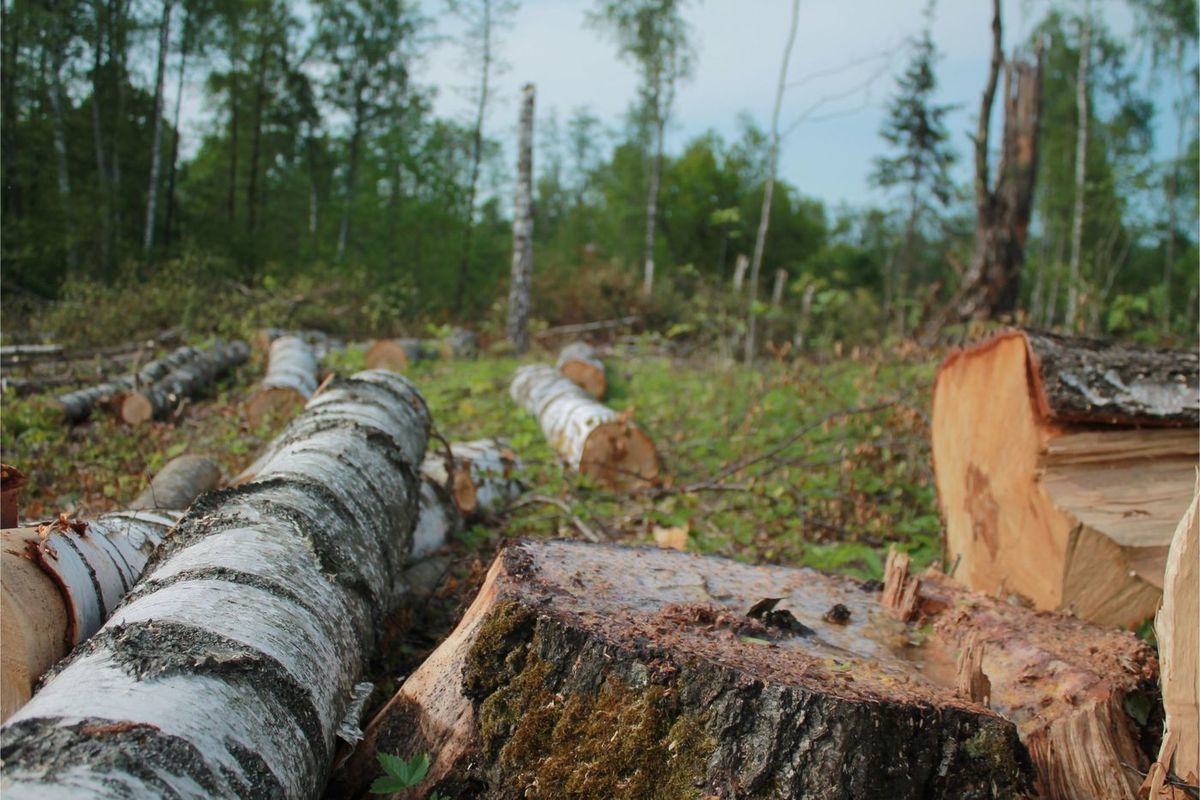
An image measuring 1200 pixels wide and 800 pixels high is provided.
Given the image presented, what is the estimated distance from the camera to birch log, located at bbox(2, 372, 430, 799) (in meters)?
1.26

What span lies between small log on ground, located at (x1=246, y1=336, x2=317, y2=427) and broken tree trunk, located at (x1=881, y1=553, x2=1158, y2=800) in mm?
5599

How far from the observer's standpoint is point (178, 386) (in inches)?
301

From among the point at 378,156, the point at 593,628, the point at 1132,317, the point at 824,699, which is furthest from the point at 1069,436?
the point at 378,156

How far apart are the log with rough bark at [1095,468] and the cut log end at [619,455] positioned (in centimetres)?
261

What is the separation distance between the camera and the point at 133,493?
4570 mm

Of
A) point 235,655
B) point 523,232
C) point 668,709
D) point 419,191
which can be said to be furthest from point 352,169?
point 668,709

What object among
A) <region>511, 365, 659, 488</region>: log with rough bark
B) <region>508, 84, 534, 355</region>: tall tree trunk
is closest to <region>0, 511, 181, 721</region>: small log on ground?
<region>511, 365, 659, 488</region>: log with rough bark

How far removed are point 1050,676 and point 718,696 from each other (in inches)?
39.3

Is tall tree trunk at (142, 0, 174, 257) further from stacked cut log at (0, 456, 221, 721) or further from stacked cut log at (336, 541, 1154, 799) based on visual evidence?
stacked cut log at (336, 541, 1154, 799)

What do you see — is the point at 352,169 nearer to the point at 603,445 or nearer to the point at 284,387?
the point at 284,387

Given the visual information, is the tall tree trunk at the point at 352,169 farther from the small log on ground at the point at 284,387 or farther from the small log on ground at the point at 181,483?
the small log on ground at the point at 181,483

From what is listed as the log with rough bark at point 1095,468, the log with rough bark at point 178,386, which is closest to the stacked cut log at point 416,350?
the log with rough bark at point 178,386

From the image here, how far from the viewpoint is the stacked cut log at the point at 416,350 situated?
9.96 meters

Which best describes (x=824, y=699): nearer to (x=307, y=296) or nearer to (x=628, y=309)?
(x=307, y=296)
